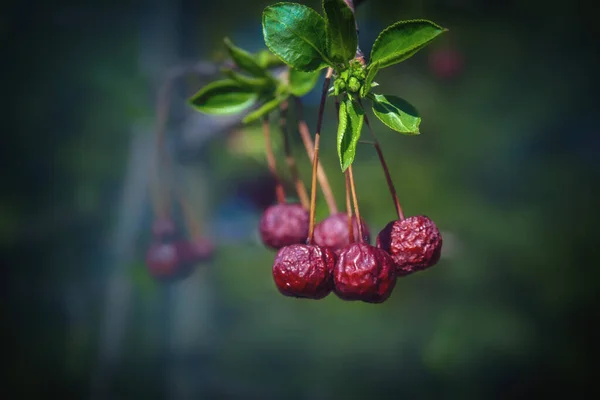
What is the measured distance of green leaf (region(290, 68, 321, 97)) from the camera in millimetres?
1066

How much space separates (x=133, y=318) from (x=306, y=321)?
174cm

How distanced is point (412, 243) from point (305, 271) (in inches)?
7.7

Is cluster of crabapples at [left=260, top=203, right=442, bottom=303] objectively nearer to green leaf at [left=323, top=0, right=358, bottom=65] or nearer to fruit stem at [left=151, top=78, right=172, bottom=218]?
green leaf at [left=323, top=0, right=358, bottom=65]

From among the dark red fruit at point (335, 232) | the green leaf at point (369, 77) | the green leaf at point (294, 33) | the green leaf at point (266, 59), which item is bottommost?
the dark red fruit at point (335, 232)

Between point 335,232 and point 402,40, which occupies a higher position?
point 402,40

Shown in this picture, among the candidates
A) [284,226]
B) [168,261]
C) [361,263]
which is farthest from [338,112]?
[168,261]

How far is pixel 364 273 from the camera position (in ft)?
2.80

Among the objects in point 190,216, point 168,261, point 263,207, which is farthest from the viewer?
point 263,207

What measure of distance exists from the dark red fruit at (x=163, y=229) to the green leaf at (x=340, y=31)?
3.94 ft

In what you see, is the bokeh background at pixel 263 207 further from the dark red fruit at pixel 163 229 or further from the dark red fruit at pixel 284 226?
the dark red fruit at pixel 284 226

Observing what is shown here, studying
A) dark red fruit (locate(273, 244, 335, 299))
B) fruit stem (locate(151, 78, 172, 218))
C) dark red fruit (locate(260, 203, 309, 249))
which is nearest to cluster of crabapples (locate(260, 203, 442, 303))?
dark red fruit (locate(273, 244, 335, 299))

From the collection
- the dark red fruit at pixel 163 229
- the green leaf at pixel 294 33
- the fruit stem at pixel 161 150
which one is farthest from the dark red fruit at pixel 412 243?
the dark red fruit at pixel 163 229

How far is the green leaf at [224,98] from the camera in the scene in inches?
41.1

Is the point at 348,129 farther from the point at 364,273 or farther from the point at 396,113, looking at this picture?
the point at 364,273
